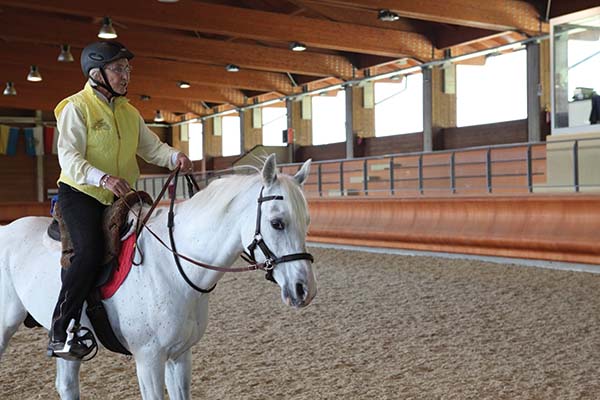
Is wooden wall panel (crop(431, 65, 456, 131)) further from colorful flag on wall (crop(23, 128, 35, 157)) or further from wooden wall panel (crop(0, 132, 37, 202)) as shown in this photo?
wooden wall panel (crop(0, 132, 37, 202))

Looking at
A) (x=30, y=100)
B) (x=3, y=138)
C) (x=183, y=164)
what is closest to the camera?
(x=183, y=164)

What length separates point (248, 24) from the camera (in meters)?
15.9

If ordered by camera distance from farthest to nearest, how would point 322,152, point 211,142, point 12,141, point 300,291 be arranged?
point 211,142
point 12,141
point 322,152
point 300,291

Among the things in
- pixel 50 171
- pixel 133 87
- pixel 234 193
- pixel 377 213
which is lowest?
pixel 377 213

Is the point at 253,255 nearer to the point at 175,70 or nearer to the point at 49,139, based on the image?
the point at 175,70

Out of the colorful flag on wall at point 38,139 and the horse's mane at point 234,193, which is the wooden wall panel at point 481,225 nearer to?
the horse's mane at point 234,193

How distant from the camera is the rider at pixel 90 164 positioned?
2.79 meters

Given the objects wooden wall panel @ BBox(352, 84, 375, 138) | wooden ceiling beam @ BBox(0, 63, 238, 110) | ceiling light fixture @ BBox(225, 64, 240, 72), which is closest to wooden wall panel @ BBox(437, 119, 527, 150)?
wooden wall panel @ BBox(352, 84, 375, 138)

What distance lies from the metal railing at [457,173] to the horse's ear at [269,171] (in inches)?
267

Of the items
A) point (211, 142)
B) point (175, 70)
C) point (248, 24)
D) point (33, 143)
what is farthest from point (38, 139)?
point (248, 24)

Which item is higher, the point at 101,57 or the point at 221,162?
the point at 221,162

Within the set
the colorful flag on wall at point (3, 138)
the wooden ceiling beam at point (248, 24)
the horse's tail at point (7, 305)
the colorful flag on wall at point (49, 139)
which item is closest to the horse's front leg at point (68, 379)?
the horse's tail at point (7, 305)

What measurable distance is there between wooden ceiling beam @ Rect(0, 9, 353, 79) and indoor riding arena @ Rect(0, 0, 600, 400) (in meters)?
0.05

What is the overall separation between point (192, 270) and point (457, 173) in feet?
38.1
